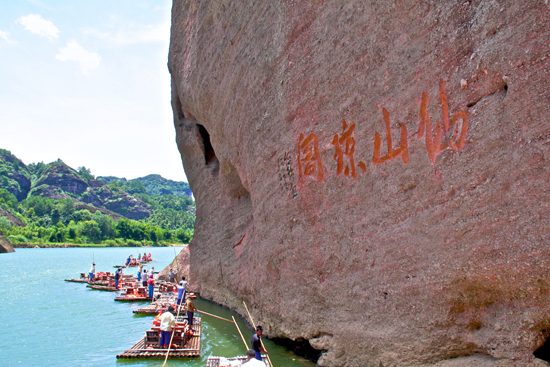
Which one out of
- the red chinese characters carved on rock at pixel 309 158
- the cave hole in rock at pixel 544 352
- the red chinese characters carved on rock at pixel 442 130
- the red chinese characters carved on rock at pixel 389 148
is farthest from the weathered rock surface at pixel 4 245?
the cave hole in rock at pixel 544 352

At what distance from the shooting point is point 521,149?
407cm

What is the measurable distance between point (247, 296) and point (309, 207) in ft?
13.9

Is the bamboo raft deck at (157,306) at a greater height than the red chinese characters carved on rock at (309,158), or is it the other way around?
the red chinese characters carved on rock at (309,158)

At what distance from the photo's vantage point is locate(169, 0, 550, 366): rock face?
13.5ft

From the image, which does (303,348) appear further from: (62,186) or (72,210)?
(62,186)

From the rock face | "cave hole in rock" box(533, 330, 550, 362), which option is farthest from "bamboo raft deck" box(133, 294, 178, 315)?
"cave hole in rock" box(533, 330, 550, 362)

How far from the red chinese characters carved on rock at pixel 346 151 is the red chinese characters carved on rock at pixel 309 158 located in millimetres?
438

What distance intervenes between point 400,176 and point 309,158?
207 centimetres

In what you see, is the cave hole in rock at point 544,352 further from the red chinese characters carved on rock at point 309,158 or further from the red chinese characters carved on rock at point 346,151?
the red chinese characters carved on rock at point 309,158

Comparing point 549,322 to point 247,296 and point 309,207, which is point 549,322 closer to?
point 309,207

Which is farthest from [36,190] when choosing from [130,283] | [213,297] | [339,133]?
A: [339,133]

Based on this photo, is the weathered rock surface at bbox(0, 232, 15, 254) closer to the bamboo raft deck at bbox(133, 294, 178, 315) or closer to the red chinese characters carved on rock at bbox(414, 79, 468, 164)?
the bamboo raft deck at bbox(133, 294, 178, 315)

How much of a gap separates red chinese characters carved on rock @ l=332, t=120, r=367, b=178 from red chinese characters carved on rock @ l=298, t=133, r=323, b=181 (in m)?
0.44

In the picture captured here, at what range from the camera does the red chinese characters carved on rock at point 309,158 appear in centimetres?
675
